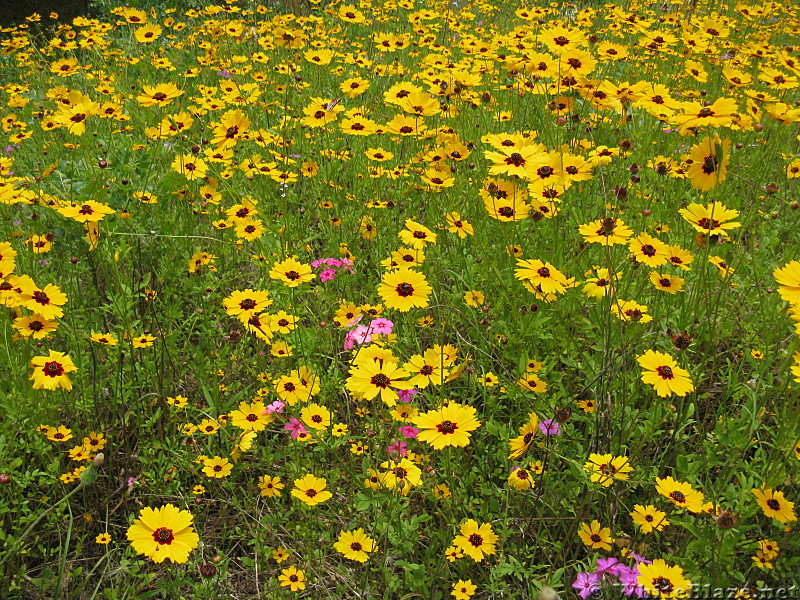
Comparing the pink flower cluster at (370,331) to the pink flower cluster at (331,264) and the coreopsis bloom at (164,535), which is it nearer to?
the pink flower cluster at (331,264)

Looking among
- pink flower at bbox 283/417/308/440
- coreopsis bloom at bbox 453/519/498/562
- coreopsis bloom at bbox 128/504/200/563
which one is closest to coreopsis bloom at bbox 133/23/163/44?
pink flower at bbox 283/417/308/440

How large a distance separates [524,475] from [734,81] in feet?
7.19

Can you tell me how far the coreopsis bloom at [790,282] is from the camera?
133 cm

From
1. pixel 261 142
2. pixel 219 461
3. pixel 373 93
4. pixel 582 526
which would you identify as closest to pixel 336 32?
pixel 373 93

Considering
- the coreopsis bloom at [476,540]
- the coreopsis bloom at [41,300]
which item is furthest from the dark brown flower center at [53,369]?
the coreopsis bloom at [476,540]

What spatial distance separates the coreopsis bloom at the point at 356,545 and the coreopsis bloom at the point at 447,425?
0.32 m

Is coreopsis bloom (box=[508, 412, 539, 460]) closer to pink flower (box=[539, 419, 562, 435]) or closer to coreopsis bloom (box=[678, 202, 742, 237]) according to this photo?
pink flower (box=[539, 419, 562, 435])

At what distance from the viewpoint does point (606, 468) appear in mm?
1425

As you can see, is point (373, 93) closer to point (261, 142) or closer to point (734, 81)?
point (261, 142)

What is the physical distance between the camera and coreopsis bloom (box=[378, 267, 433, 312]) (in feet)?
5.43

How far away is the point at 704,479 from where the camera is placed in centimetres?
178

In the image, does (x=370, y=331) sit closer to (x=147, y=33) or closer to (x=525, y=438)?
(x=525, y=438)

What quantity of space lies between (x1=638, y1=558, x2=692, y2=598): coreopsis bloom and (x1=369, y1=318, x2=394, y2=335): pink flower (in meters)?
0.94

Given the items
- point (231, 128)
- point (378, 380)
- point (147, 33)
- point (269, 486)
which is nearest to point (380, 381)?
point (378, 380)
